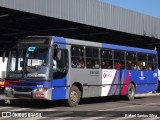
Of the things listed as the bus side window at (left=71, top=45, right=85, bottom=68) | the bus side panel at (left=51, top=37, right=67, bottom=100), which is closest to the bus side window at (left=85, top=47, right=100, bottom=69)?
the bus side window at (left=71, top=45, right=85, bottom=68)

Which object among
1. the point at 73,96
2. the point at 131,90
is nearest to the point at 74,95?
the point at 73,96

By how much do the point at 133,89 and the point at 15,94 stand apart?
8.43m

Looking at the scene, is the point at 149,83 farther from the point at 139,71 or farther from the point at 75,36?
the point at 75,36

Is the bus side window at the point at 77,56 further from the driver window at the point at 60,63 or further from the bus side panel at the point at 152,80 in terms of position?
the bus side panel at the point at 152,80

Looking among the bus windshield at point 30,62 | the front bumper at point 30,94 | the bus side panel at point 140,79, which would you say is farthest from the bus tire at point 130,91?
the bus windshield at point 30,62

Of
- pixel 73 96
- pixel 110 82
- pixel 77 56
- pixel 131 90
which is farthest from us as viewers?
pixel 131 90

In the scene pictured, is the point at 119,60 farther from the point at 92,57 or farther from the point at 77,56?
the point at 77,56

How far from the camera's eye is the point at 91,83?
19391 mm

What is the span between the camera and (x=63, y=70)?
1736 centimetres

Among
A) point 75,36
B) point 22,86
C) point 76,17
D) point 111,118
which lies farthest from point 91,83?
point 75,36

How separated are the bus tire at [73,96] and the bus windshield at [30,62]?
6.40 ft

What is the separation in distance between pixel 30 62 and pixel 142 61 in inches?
366

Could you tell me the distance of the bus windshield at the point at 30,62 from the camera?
16531 mm

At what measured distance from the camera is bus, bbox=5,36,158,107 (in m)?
16.6
